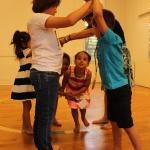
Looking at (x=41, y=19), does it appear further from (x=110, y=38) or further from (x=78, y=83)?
(x=78, y=83)

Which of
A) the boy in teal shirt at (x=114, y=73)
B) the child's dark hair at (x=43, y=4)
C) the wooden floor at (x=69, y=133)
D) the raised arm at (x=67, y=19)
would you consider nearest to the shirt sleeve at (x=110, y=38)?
the boy in teal shirt at (x=114, y=73)

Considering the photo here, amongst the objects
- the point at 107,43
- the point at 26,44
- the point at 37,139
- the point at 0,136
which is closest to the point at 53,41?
the point at 107,43

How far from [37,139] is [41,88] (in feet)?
1.06

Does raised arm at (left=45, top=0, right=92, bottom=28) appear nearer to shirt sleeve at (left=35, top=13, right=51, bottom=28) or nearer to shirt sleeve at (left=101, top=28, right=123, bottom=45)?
shirt sleeve at (left=35, top=13, right=51, bottom=28)

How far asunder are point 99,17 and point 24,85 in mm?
1217

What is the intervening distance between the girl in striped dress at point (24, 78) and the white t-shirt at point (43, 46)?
0.98 metres

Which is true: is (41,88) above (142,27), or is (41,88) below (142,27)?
below

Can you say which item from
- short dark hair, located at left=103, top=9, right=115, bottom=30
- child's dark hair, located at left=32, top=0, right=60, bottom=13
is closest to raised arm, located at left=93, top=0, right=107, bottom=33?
short dark hair, located at left=103, top=9, right=115, bottom=30

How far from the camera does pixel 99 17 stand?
5.66ft

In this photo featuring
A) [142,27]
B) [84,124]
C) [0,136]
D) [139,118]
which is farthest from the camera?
[142,27]

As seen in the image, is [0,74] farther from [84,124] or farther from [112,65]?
[112,65]

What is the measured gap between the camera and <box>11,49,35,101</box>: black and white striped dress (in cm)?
271

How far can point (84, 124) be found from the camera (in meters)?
3.07

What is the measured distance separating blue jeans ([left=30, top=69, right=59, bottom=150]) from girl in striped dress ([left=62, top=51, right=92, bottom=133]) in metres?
1.07
